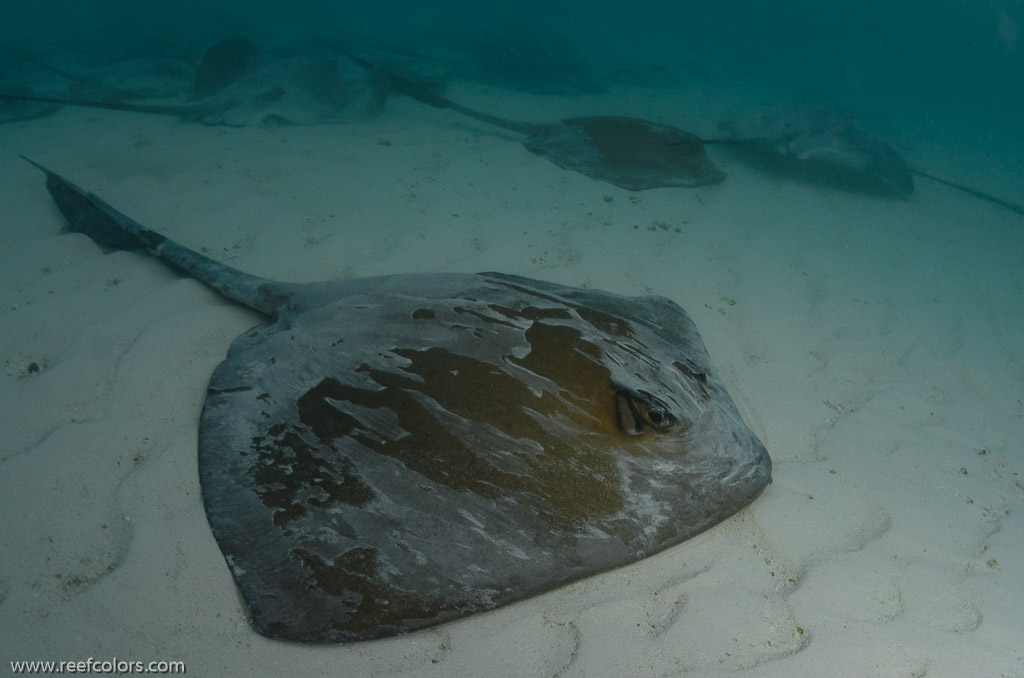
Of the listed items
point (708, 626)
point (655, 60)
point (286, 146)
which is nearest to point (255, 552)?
point (708, 626)

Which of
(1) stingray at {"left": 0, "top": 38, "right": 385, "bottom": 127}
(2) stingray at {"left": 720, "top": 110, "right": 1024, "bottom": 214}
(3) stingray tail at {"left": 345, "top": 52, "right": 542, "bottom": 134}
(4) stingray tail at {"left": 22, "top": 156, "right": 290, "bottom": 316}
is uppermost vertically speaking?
(2) stingray at {"left": 720, "top": 110, "right": 1024, "bottom": 214}

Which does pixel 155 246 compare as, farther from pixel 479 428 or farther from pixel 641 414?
pixel 641 414

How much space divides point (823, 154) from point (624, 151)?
357 centimetres

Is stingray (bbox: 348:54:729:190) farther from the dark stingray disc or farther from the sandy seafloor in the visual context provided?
the sandy seafloor

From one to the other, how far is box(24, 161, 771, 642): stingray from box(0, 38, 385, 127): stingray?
6.87 m

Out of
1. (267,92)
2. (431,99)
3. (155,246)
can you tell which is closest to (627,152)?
(431,99)

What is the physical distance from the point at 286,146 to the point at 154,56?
21.8ft

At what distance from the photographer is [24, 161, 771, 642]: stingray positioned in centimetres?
189

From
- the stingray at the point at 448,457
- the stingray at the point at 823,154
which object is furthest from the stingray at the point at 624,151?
the stingray at the point at 448,457

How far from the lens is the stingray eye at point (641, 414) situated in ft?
7.70

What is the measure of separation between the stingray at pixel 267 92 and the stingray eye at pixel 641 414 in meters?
8.05

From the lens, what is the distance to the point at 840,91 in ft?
77.8

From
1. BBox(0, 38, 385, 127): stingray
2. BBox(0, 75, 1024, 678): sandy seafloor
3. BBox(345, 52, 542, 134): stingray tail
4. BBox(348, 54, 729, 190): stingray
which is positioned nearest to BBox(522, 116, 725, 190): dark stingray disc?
BBox(348, 54, 729, 190): stingray

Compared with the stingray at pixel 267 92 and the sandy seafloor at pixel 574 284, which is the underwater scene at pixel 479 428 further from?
the stingray at pixel 267 92
